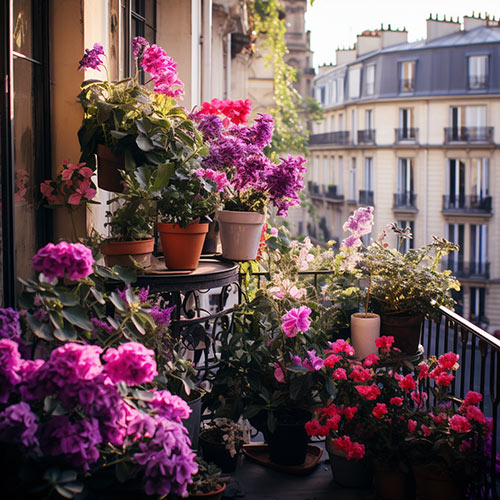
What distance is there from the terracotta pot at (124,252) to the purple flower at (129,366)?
2.67 feet

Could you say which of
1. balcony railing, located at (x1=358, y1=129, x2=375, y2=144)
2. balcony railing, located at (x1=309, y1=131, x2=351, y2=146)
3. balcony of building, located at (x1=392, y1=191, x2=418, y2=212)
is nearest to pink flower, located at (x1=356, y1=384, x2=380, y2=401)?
balcony of building, located at (x1=392, y1=191, x2=418, y2=212)

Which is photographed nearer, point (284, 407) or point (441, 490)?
point (441, 490)

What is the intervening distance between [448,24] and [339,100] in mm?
6885

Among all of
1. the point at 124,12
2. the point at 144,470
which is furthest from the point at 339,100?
the point at 144,470

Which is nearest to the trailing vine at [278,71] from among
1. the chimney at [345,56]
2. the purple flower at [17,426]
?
the purple flower at [17,426]

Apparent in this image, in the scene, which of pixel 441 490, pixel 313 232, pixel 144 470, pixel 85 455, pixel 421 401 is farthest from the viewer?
pixel 313 232

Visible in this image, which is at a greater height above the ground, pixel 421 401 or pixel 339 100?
pixel 339 100

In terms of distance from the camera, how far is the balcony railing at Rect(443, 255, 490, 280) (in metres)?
25.7

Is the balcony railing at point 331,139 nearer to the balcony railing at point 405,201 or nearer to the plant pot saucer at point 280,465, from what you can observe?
the balcony railing at point 405,201

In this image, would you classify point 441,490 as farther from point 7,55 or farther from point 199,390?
point 7,55

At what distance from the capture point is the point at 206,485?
2688 mm

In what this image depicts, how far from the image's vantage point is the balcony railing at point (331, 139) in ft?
102

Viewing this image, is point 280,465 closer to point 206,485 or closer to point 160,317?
point 206,485

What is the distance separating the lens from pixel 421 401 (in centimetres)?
318
